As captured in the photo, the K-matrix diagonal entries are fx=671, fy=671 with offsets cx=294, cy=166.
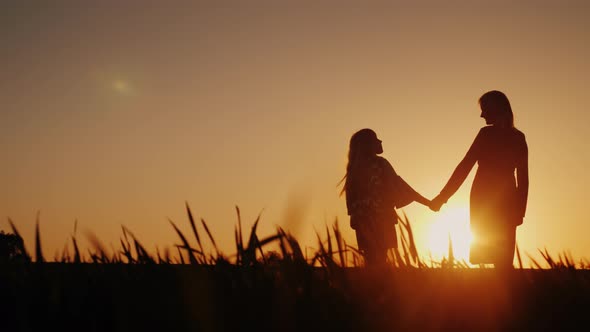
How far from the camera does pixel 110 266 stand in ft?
8.58

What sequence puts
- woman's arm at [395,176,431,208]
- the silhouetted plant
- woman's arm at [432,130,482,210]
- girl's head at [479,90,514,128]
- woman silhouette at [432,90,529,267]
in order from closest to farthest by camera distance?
the silhouetted plant, woman silhouette at [432,90,529,267], girl's head at [479,90,514,128], woman's arm at [432,130,482,210], woman's arm at [395,176,431,208]

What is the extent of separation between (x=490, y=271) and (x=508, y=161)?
10.2ft

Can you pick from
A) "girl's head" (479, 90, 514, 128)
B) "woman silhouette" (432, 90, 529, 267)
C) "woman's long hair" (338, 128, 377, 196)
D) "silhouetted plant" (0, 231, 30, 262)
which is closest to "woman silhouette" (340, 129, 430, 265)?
"woman's long hair" (338, 128, 377, 196)

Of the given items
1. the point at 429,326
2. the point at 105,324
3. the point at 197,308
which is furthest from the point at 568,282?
the point at 105,324

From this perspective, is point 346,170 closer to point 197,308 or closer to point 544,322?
point 544,322

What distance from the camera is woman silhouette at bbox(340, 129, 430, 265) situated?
7578 millimetres

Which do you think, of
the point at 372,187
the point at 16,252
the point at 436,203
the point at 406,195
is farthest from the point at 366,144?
the point at 16,252

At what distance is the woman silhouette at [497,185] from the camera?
6.34 metres

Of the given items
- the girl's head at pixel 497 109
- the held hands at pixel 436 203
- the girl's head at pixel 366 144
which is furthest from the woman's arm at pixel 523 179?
the girl's head at pixel 366 144

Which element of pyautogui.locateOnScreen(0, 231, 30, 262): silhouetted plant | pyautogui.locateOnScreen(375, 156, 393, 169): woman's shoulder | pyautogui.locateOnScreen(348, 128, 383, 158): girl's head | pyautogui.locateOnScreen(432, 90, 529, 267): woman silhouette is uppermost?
pyautogui.locateOnScreen(348, 128, 383, 158): girl's head

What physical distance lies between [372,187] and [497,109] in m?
1.74

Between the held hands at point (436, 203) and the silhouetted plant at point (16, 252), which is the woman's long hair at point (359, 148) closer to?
the held hands at point (436, 203)

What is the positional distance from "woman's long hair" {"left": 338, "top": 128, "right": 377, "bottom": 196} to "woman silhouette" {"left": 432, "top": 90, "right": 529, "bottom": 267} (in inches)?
52.5

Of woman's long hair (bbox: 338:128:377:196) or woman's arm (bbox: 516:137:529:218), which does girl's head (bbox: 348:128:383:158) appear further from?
woman's arm (bbox: 516:137:529:218)
